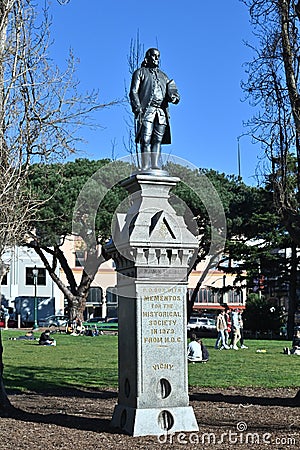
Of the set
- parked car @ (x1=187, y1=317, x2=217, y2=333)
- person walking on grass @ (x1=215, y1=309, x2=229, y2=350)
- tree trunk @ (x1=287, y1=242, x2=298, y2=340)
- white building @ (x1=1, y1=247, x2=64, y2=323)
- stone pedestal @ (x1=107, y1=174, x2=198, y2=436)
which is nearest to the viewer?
stone pedestal @ (x1=107, y1=174, x2=198, y2=436)

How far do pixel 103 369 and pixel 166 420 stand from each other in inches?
377

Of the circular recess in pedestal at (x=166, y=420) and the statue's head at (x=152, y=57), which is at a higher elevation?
the statue's head at (x=152, y=57)

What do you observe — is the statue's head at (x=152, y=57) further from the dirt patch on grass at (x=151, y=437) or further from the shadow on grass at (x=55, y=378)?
the shadow on grass at (x=55, y=378)

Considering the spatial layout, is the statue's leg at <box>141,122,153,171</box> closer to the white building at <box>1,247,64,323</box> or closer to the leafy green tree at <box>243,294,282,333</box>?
the leafy green tree at <box>243,294,282,333</box>

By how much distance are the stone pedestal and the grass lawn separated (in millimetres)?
5763

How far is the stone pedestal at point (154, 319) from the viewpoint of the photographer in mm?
9875

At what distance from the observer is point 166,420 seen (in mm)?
9953

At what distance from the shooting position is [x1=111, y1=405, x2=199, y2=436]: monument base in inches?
384

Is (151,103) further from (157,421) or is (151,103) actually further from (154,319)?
(157,421)

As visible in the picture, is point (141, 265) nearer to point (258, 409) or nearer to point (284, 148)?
point (258, 409)

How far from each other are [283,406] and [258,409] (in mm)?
584

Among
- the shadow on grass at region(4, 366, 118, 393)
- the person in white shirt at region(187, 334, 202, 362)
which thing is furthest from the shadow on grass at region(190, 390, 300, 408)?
the person in white shirt at region(187, 334, 202, 362)

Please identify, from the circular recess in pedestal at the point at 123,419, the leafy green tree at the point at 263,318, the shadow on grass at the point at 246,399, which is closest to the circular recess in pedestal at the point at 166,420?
the circular recess in pedestal at the point at 123,419

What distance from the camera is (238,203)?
44312 mm
